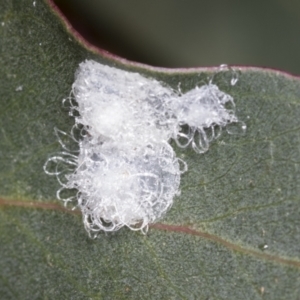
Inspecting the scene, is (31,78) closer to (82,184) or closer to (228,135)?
(82,184)

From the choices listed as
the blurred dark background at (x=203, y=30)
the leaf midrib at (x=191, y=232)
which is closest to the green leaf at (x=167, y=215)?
the leaf midrib at (x=191, y=232)

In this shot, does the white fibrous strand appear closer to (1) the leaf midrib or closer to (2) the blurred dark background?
(1) the leaf midrib

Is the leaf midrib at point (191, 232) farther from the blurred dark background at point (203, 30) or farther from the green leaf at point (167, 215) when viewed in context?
the blurred dark background at point (203, 30)

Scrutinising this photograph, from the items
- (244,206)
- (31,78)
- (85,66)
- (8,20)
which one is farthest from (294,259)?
(8,20)

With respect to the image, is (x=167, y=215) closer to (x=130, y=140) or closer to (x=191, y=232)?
(x=191, y=232)

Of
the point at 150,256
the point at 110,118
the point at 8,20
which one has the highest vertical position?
the point at 8,20
